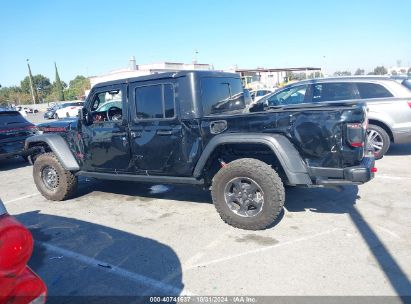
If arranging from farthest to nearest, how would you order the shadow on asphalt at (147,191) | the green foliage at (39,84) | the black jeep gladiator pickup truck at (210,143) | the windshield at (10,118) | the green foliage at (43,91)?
the green foliage at (39,84)
the green foliage at (43,91)
the windshield at (10,118)
the shadow on asphalt at (147,191)
the black jeep gladiator pickup truck at (210,143)

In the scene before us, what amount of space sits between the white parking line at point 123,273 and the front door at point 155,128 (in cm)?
147

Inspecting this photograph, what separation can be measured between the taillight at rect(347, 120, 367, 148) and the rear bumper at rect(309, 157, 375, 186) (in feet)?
0.94

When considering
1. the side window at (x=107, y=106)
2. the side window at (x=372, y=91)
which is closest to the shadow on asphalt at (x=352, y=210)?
the side window at (x=372, y=91)

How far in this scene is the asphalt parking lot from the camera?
303cm

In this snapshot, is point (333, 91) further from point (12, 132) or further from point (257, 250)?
point (12, 132)

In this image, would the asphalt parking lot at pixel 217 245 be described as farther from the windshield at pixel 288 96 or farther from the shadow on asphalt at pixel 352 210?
the windshield at pixel 288 96

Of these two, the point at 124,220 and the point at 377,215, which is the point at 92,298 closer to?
the point at 124,220

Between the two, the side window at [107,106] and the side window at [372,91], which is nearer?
the side window at [107,106]

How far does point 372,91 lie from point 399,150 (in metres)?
1.90

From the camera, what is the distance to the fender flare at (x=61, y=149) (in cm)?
543

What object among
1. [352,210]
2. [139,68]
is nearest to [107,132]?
[352,210]

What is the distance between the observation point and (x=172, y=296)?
9.55 feet

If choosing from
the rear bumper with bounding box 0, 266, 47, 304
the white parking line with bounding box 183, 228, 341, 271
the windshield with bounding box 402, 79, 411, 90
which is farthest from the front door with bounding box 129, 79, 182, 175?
the windshield with bounding box 402, 79, 411, 90

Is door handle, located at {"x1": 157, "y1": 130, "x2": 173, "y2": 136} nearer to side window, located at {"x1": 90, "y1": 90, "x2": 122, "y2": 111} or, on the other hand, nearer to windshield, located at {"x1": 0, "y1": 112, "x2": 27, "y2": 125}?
side window, located at {"x1": 90, "y1": 90, "x2": 122, "y2": 111}
